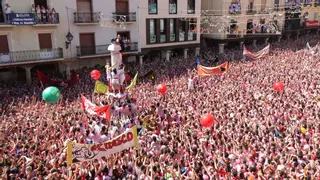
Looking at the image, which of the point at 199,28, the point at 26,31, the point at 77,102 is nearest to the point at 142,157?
the point at 77,102

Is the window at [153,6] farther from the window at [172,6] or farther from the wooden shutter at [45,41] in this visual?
the wooden shutter at [45,41]

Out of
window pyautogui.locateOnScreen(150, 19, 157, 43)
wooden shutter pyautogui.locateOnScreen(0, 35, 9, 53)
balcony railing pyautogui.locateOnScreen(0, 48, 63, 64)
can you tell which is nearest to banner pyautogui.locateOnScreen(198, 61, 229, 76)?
window pyautogui.locateOnScreen(150, 19, 157, 43)

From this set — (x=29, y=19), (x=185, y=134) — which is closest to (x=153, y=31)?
(x=29, y=19)

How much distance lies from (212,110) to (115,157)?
5.32 meters

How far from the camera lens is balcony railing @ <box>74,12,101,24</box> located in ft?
71.3

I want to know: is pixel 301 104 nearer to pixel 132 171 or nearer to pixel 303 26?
pixel 132 171

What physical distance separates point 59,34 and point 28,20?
8.00ft

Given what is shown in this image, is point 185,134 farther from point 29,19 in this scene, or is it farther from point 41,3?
point 41,3

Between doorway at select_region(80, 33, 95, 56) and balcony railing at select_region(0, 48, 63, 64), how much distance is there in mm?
2054

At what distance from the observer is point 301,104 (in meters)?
12.5

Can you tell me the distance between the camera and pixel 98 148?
303 inches

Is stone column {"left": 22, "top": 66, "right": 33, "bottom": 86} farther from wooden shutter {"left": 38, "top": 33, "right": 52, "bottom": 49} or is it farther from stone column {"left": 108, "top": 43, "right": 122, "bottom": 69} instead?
stone column {"left": 108, "top": 43, "right": 122, "bottom": 69}

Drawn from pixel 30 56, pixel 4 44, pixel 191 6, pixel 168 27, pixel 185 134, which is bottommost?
pixel 185 134

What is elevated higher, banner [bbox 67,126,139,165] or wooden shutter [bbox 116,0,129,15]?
wooden shutter [bbox 116,0,129,15]
